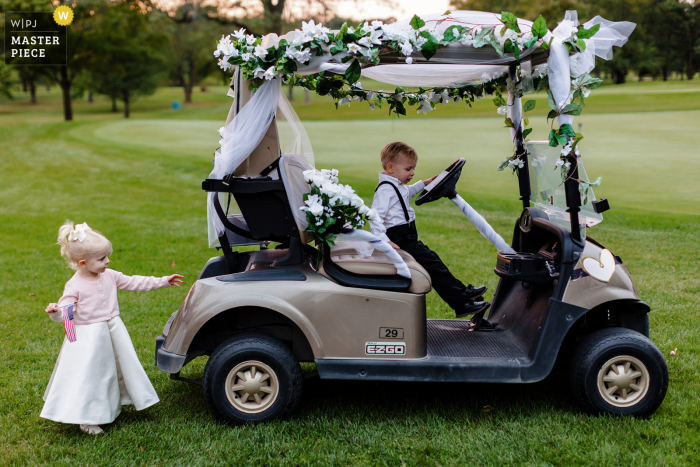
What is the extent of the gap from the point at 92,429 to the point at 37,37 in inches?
1283

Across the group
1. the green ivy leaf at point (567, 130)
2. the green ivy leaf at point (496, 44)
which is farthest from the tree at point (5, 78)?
the green ivy leaf at point (567, 130)

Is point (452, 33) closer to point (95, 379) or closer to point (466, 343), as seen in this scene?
point (466, 343)

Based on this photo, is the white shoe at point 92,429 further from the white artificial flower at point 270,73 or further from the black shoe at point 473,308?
the black shoe at point 473,308

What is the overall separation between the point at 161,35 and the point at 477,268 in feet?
111

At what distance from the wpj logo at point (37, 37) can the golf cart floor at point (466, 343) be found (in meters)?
26.1

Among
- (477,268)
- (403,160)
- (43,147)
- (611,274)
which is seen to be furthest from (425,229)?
(43,147)

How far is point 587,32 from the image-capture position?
3.05 meters

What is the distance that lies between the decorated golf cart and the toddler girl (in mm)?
214

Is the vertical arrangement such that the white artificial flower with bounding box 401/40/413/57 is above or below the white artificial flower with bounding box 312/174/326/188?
above

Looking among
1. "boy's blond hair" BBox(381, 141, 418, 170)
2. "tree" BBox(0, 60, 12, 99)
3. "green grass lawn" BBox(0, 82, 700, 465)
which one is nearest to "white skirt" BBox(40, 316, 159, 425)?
"green grass lawn" BBox(0, 82, 700, 465)

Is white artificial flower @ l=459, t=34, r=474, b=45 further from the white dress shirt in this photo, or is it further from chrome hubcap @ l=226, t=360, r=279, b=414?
chrome hubcap @ l=226, t=360, r=279, b=414

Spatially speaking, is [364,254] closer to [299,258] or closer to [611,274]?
[299,258]

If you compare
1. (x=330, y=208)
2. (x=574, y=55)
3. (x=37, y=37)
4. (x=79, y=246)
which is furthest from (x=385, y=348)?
(x=37, y=37)

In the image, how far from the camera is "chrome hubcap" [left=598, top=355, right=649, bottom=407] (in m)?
3.32
